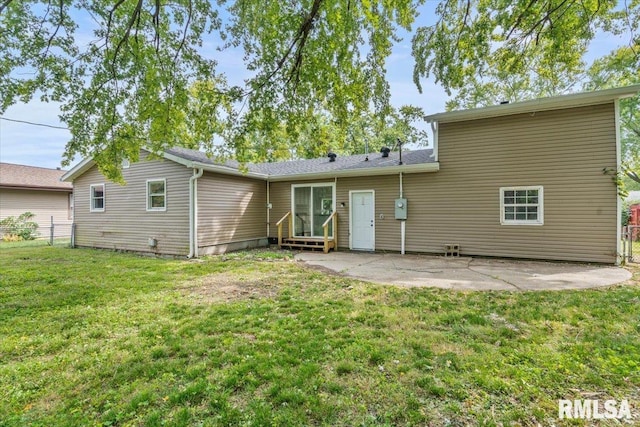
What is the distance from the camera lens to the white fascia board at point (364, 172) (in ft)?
28.8

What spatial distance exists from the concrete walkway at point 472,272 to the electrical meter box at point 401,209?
4.17ft

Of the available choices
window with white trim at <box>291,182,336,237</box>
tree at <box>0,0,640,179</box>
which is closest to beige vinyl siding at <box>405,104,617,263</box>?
tree at <box>0,0,640,179</box>

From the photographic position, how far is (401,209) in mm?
9203

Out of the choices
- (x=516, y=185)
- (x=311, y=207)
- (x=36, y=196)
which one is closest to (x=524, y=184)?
(x=516, y=185)

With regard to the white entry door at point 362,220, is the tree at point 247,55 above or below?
above

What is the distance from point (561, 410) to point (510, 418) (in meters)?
0.40

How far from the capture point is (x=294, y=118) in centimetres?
612

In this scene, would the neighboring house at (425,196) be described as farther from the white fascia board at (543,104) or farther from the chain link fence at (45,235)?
the chain link fence at (45,235)

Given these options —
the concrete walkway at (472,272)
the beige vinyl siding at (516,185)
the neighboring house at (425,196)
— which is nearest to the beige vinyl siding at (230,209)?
the neighboring house at (425,196)

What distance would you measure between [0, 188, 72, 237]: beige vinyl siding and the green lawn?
1430cm

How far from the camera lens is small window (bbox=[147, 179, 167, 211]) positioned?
9508 mm

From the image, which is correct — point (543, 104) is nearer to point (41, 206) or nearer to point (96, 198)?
point (96, 198)

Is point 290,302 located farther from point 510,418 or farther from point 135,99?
point 135,99

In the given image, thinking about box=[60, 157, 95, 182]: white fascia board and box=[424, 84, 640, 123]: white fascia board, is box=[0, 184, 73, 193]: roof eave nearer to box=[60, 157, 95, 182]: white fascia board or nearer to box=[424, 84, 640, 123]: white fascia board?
box=[60, 157, 95, 182]: white fascia board
